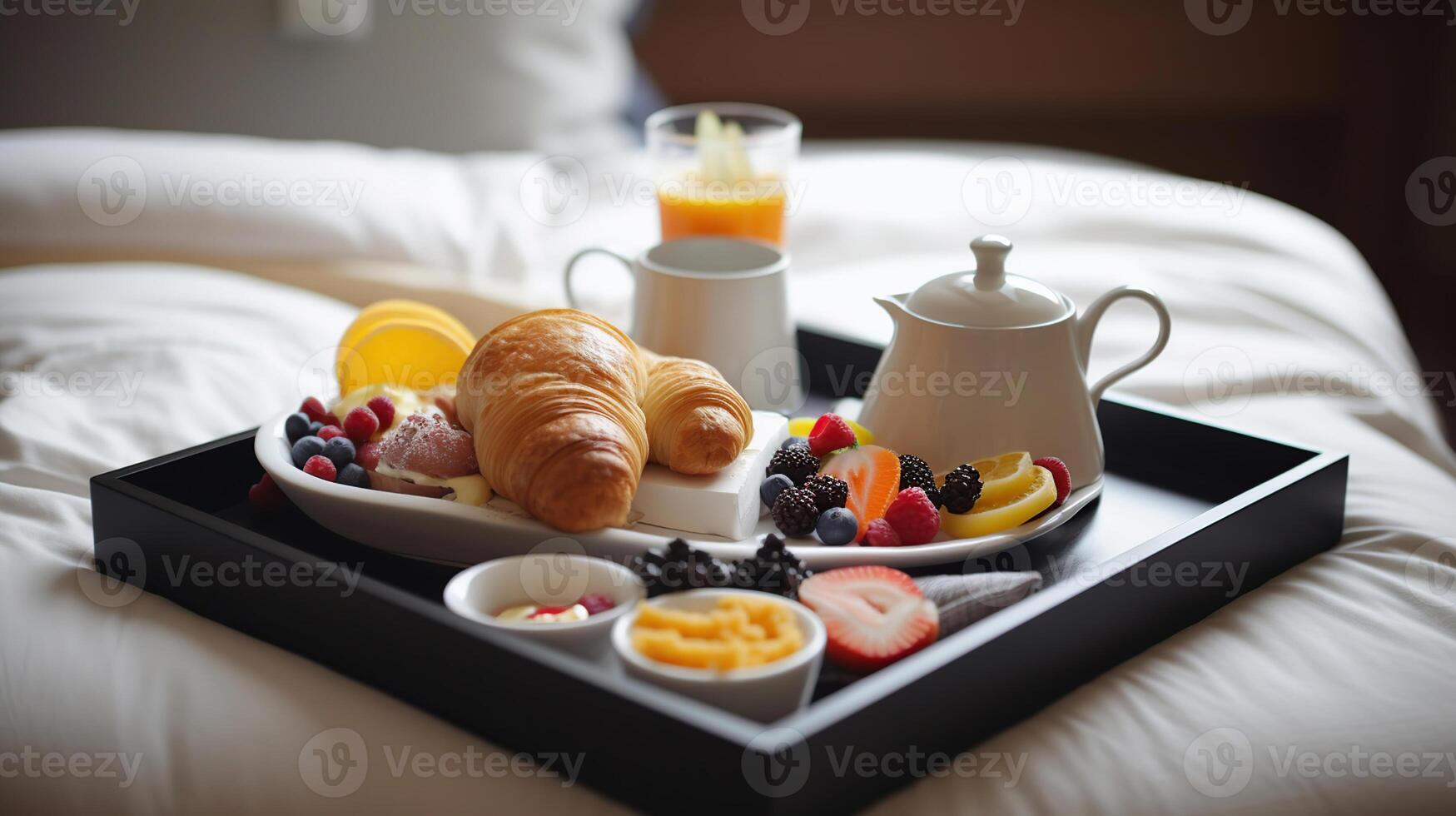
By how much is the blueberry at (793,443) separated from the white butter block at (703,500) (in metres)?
0.06

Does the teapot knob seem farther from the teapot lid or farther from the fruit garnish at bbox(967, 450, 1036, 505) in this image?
the fruit garnish at bbox(967, 450, 1036, 505)

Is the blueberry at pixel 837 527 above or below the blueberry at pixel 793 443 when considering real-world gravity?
below

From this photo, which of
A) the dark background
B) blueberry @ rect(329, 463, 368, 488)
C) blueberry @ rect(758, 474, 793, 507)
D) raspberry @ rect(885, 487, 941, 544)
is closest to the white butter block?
blueberry @ rect(758, 474, 793, 507)

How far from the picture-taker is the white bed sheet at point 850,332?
71 cm

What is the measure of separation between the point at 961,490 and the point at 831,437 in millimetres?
135

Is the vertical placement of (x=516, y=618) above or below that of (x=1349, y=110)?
below

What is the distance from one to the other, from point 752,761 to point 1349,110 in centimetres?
301

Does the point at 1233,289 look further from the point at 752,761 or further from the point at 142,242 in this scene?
the point at 142,242

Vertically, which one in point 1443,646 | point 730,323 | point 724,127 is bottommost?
→ point 1443,646

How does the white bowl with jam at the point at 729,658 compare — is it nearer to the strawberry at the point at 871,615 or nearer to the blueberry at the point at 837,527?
the strawberry at the point at 871,615

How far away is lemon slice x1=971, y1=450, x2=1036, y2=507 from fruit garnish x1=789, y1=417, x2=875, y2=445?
0.35ft

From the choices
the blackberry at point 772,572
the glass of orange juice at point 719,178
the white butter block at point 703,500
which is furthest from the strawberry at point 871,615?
the glass of orange juice at point 719,178

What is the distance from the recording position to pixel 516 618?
0.73m

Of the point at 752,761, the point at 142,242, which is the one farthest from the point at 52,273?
the point at 752,761
